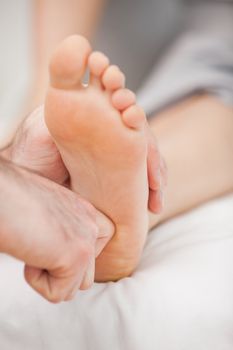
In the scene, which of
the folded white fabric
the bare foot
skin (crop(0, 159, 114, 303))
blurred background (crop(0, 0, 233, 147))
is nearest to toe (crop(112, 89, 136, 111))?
the bare foot

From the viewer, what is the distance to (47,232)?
593 mm

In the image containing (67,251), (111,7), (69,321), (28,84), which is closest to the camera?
(67,251)

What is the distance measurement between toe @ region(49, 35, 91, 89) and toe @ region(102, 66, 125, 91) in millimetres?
24

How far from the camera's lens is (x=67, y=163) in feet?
2.29

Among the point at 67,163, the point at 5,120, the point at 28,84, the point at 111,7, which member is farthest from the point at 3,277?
the point at 28,84

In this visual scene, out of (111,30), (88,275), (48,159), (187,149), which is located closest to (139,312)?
(88,275)

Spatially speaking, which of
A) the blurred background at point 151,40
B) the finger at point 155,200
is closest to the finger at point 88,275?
the finger at point 155,200

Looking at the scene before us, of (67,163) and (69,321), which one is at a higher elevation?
(67,163)

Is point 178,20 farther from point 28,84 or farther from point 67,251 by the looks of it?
point 67,251

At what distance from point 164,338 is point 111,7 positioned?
0.97 metres

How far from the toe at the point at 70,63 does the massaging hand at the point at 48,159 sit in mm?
142

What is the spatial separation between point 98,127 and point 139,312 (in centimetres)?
24

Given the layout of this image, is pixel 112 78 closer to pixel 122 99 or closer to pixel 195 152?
pixel 122 99

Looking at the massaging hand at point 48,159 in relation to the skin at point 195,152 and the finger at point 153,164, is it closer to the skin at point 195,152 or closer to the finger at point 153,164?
the finger at point 153,164
